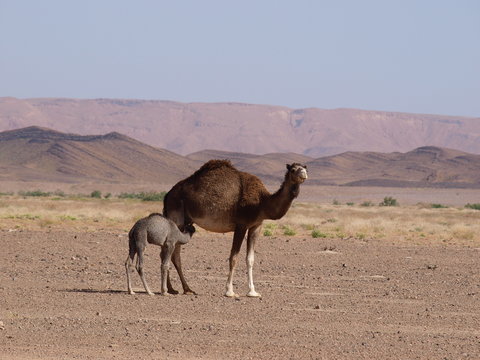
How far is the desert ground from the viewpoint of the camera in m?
10.5

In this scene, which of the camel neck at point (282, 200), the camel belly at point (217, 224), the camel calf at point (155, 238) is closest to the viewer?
the camel neck at point (282, 200)

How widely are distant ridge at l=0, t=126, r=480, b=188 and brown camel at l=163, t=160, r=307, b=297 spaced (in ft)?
316

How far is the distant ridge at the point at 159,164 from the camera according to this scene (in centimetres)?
12144

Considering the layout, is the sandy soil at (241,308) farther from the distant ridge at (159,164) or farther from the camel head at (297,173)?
the distant ridge at (159,164)

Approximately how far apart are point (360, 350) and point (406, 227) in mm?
28222

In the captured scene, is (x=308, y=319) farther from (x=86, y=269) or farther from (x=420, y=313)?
(x=86, y=269)

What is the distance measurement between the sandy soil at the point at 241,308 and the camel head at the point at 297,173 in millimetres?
1835

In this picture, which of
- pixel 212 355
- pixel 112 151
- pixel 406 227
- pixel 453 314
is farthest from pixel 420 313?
pixel 112 151

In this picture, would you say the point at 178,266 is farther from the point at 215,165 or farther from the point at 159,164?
the point at 159,164

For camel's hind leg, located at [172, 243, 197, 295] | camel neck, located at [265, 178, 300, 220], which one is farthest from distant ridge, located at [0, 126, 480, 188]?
camel neck, located at [265, 178, 300, 220]

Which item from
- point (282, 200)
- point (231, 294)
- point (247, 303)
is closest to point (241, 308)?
point (247, 303)

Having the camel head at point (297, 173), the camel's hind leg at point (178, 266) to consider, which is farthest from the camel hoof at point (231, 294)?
the camel head at point (297, 173)

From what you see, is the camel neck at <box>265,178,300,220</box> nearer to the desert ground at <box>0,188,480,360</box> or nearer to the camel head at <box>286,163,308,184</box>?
the camel head at <box>286,163,308,184</box>

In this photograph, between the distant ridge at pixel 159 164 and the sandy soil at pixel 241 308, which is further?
the distant ridge at pixel 159 164
